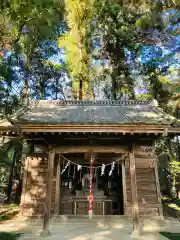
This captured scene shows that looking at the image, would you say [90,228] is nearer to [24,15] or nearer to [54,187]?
[54,187]

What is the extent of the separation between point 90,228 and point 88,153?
280 cm

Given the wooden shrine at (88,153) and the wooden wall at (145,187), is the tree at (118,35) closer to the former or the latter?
the wooden shrine at (88,153)

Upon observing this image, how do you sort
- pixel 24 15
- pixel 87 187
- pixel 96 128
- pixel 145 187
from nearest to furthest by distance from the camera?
pixel 24 15
pixel 96 128
pixel 145 187
pixel 87 187

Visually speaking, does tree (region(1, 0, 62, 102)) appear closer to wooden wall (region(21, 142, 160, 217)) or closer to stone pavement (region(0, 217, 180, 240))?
wooden wall (region(21, 142, 160, 217))

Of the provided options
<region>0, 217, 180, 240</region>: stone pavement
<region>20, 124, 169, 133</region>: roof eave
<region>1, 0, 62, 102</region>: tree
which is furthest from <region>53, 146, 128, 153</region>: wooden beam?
<region>1, 0, 62, 102</region>: tree

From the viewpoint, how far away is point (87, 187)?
10.4 meters

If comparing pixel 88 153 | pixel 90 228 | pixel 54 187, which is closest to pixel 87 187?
pixel 54 187

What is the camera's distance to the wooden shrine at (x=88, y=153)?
661 centimetres

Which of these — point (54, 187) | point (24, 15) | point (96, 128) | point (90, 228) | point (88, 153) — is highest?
point (24, 15)

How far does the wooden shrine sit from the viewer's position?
6609 mm

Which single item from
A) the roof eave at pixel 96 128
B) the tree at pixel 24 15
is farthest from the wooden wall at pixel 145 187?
the tree at pixel 24 15

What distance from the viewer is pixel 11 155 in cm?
1568

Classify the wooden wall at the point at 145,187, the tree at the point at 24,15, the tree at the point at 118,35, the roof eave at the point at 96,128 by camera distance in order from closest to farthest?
the tree at the point at 24,15 < the roof eave at the point at 96,128 < the wooden wall at the point at 145,187 < the tree at the point at 118,35

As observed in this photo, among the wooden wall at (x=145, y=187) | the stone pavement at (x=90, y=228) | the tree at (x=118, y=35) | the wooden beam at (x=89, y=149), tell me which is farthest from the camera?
the tree at (x=118, y=35)
